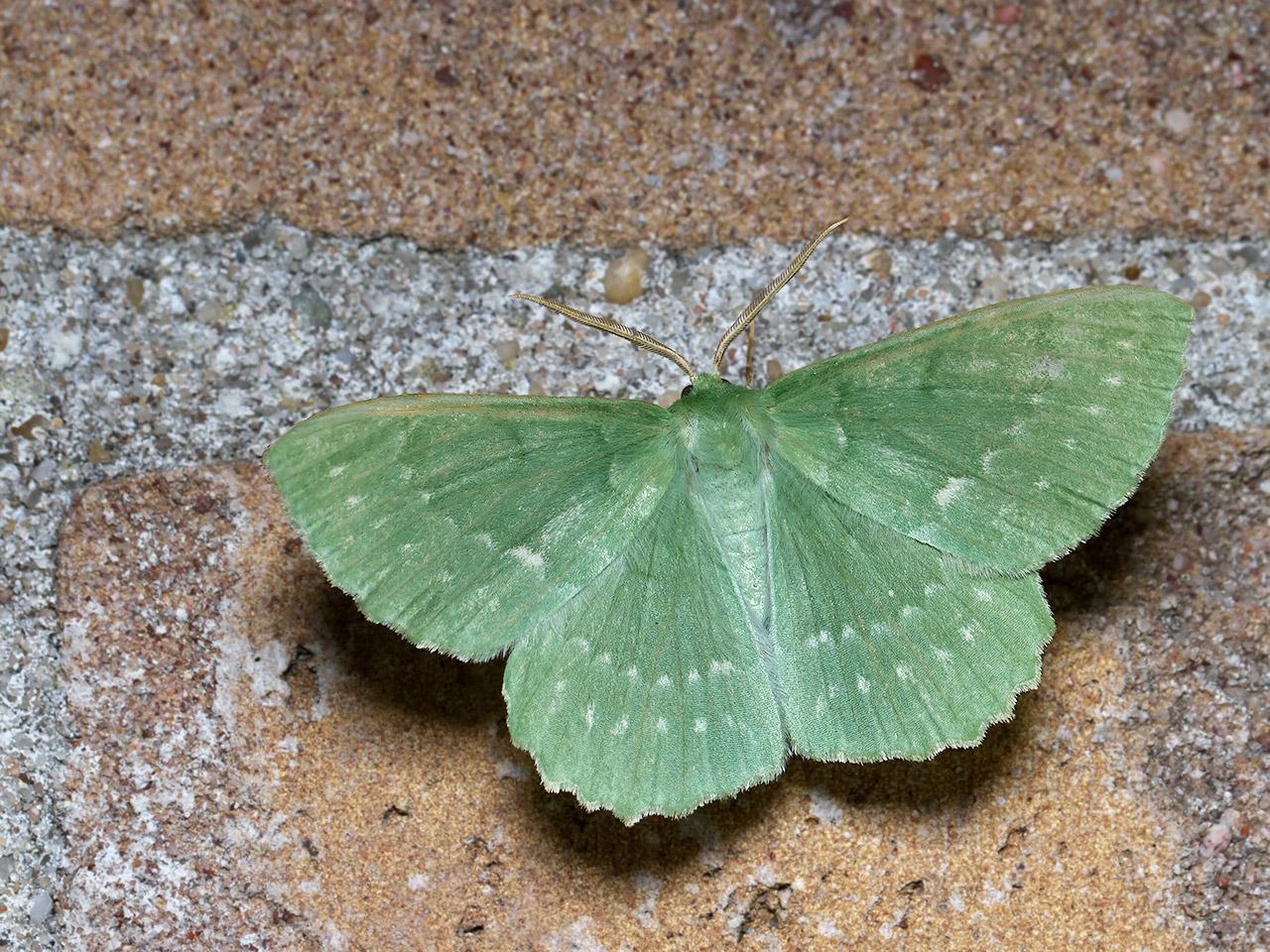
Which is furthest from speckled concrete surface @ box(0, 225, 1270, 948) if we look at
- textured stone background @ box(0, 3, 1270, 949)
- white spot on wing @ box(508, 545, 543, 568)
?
white spot on wing @ box(508, 545, 543, 568)

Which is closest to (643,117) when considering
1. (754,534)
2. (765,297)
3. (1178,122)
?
(765,297)

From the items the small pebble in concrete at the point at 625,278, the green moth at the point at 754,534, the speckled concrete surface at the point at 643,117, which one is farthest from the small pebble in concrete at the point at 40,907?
the small pebble in concrete at the point at 625,278

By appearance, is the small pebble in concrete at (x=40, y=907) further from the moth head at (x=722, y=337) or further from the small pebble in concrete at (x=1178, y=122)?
the small pebble in concrete at (x=1178, y=122)

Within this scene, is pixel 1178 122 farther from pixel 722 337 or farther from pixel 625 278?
pixel 625 278

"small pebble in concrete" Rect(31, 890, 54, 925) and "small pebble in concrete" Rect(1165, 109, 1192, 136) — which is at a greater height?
"small pebble in concrete" Rect(1165, 109, 1192, 136)

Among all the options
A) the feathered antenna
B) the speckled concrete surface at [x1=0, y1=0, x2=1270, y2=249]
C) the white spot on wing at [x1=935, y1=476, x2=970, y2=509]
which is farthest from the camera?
the speckled concrete surface at [x1=0, y1=0, x2=1270, y2=249]

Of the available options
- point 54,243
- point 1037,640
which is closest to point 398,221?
point 54,243

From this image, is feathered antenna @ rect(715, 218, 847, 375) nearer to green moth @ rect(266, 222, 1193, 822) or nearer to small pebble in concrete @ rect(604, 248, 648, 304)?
green moth @ rect(266, 222, 1193, 822)
